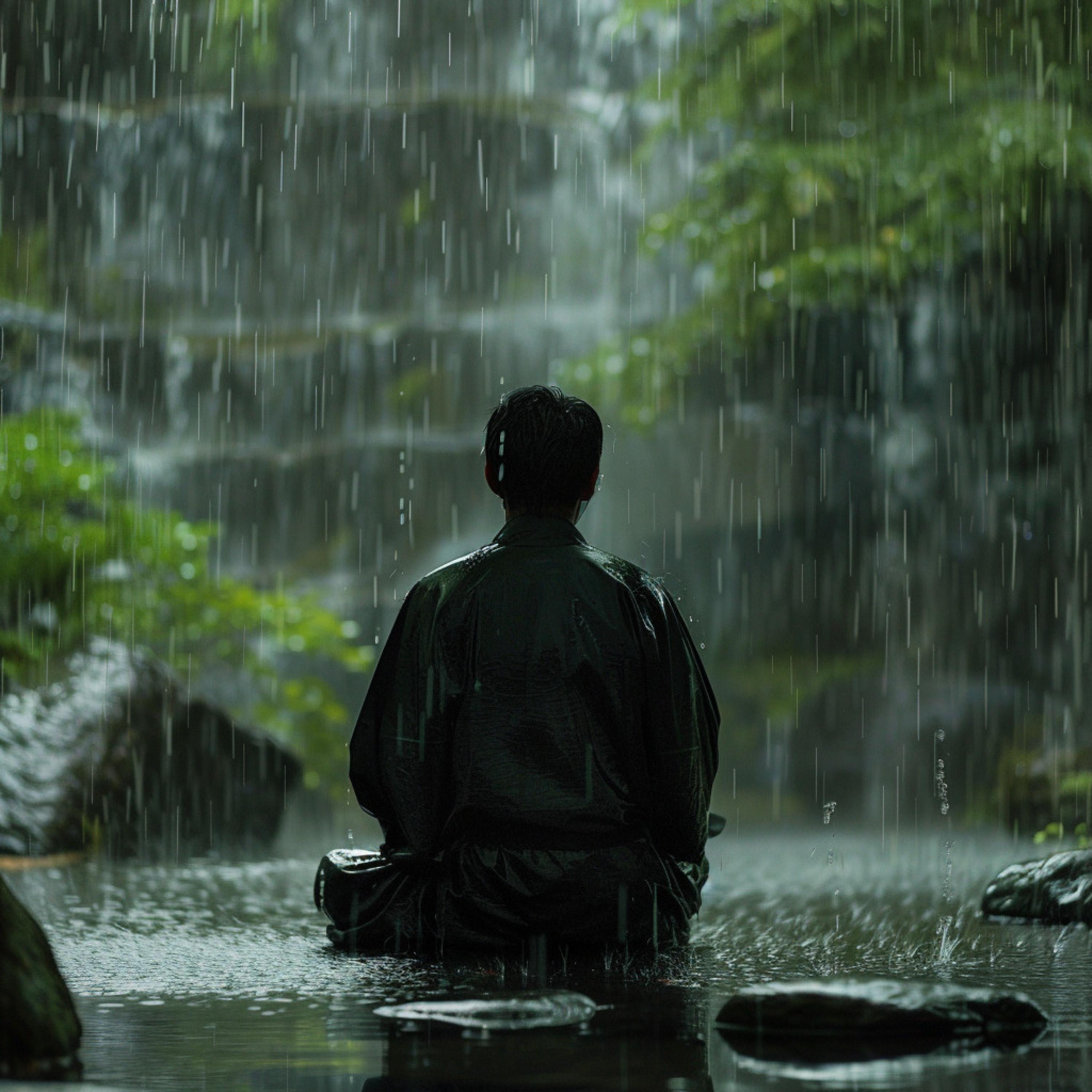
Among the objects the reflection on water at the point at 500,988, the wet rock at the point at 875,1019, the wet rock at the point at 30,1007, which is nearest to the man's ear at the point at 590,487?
the reflection on water at the point at 500,988

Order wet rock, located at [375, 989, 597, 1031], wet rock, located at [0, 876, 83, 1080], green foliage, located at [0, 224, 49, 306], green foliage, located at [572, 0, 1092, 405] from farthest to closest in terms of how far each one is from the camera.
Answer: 1. green foliage, located at [0, 224, 49, 306]
2. green foliage, located at [572, 0, 1092, 405]
3. wet rock, located at [375, 989, 597, 1031]
4. wet rock, located at [0, 876, 83, 1080]

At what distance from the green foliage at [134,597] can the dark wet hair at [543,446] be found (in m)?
5.96

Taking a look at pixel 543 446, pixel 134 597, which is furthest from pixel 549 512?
pixel 134 597

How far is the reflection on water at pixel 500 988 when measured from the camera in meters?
2.28

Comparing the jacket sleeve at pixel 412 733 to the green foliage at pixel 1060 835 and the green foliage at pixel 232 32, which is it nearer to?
the green foliage at pixel 1060 835

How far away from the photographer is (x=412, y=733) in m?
3.55

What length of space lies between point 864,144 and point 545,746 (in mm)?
9267

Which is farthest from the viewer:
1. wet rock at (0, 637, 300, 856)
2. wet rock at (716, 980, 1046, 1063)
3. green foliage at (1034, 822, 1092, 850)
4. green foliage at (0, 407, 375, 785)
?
green foliage at (0, 407, 375, 785)

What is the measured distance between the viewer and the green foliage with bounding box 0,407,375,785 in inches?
380

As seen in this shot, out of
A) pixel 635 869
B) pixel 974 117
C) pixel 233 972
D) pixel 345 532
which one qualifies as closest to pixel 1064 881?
pixel 635 869

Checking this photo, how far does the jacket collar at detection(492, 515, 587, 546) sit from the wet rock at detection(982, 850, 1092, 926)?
2089 mm

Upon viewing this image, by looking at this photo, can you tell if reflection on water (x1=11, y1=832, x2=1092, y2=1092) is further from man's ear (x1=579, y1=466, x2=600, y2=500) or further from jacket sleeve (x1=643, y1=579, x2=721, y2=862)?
man's ear (x1=579, y1=466, x2=600, y2=500)

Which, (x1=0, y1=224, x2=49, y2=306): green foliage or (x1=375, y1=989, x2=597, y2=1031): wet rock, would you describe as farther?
(x1=0, y1=224, x2=49, y2=306): green foliage

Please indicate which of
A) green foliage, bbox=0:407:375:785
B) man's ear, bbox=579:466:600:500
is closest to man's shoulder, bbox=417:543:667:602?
man's ear, bbox=579:466:600:500
